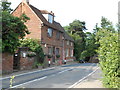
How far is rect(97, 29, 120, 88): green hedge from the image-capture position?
610 centimetres

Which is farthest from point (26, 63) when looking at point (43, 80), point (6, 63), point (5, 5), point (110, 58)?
point (110, 58)

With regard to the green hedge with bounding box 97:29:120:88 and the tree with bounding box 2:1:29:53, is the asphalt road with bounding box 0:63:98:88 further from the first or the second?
the green hedge with bounding box 97:29:120:88

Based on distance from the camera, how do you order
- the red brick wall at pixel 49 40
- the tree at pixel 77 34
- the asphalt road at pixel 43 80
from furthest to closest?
the tree at pixel 77 34, the red brick wall at pixel 49 40, the asphalt road at pixel 43 80

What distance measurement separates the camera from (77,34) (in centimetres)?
5903

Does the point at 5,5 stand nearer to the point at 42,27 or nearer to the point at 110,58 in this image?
the point at 42,27

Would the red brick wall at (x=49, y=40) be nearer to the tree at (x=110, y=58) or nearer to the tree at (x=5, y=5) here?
the tree at (x=5, y=5)

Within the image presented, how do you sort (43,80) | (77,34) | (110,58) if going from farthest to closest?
(77,34), (43,80), (110,58)

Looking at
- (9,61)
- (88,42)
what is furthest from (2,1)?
(88,42)

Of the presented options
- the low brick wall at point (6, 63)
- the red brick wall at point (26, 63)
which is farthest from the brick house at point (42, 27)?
the low brick wall at point (6, 63)

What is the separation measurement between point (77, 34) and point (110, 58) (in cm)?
5315

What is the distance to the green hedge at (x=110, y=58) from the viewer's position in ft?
20.0

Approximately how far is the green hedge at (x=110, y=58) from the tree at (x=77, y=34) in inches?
1754

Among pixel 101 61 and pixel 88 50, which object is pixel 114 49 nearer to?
pixel 101 61

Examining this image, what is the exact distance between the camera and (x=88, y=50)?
55.9 metres
